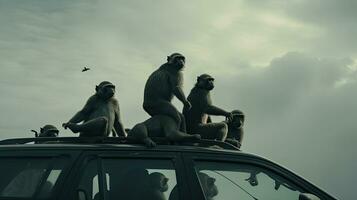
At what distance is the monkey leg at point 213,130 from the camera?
23.7 feet

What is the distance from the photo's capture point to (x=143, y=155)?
449 cm

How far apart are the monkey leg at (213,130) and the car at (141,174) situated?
2.64 m

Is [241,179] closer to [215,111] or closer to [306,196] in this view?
[306,196]

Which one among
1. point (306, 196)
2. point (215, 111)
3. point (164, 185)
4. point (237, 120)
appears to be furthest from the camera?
point (237, 120)

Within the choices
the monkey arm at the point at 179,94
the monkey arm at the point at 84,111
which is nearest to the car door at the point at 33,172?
the monkey arm at the point at 179,94

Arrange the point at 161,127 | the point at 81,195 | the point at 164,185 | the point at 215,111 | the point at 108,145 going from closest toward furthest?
the point at 81,195 < the point at 164,185 < the point at 108,145 < the point at 161,127 < the point at 215,111

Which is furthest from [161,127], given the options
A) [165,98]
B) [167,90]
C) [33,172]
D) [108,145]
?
[33,172]

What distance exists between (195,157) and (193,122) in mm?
2993

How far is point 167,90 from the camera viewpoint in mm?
7094

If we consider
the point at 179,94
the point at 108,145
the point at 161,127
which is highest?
the point at 179,94

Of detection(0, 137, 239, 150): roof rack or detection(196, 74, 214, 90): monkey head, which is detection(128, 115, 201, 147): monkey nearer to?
detection(0, 137, 239, 150): roof rack

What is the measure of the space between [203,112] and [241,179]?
3.22 meters

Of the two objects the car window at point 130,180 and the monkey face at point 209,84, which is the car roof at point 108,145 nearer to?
the car window at point 130,180

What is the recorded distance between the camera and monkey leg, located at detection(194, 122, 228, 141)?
7.23 metres
